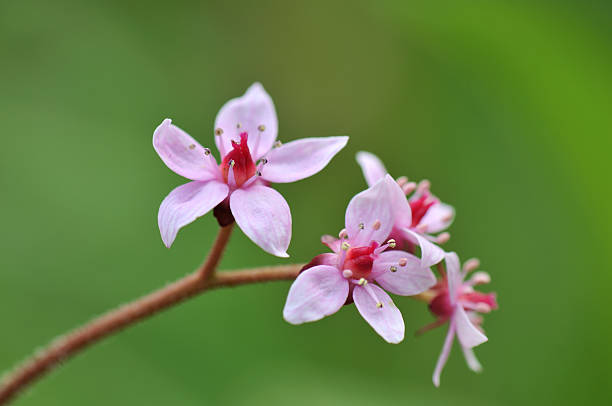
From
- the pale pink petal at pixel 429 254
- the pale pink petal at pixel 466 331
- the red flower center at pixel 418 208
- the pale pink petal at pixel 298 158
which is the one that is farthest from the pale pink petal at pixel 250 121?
the pale pink petal at pixel 466 331

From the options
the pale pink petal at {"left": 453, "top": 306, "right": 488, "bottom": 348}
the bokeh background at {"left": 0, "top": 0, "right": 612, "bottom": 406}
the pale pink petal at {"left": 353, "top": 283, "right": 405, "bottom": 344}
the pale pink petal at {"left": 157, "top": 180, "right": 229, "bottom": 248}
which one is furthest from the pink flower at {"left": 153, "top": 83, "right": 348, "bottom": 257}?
the bokeh background at {"left": 0, "top": 0, "right": 612, "bottom": 406}

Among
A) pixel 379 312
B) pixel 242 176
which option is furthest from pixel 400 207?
pixel 242 176

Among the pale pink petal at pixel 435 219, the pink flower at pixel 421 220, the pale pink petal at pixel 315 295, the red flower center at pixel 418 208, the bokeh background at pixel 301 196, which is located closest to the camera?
the pale pink petal at pixel 315 295

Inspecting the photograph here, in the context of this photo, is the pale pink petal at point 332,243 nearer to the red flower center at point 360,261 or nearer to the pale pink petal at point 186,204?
the red flower center at point 360,261
